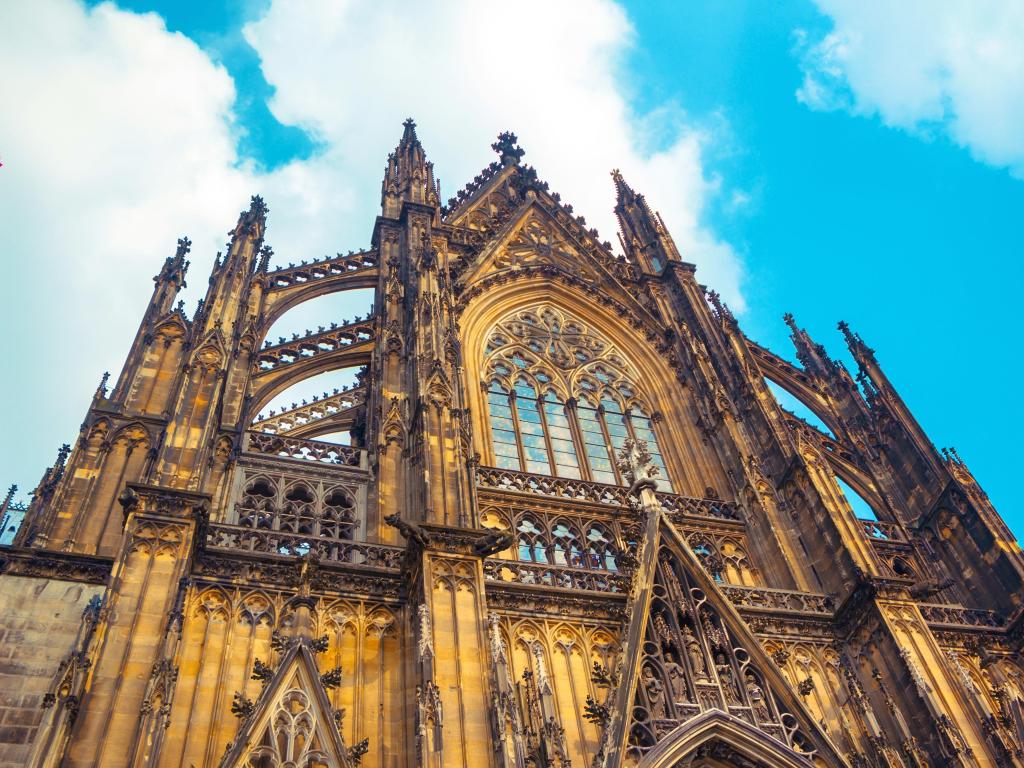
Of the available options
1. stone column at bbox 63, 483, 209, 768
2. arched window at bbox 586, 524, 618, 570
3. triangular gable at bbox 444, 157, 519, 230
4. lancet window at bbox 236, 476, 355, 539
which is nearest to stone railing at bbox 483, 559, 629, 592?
arched window at bbox 586, 524, 618, 570

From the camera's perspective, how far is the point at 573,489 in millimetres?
19000

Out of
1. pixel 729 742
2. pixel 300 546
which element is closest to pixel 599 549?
pixel 729 742

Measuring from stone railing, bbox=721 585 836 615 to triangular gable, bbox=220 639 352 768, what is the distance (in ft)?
24.8

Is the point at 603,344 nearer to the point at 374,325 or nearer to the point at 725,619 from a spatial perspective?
the point at 374,325

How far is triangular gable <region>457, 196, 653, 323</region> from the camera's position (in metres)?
25.7

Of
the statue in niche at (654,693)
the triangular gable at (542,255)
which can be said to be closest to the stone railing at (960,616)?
the statue in niche at (654,693)

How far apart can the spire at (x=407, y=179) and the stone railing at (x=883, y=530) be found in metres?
13.1

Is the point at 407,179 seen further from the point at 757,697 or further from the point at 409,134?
the point at 757,697

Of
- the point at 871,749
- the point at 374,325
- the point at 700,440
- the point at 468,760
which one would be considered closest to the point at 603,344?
the point at 700,440

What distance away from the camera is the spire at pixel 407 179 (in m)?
25.7

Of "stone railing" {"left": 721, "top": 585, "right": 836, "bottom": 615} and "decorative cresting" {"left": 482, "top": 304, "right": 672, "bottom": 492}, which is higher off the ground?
"decorative cresting" {"left": 482, "top": 304, "right": 672, "bottom": 492}

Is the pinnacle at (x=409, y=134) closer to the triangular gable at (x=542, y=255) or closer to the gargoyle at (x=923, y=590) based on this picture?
the triangular gable at (x=542, y=255)

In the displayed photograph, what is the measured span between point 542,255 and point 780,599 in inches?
521

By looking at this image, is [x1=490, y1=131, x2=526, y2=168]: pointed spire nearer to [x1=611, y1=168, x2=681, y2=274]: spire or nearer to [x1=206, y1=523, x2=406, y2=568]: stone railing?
[x1=611, y1=168, x2=681, y2=274]: spire
